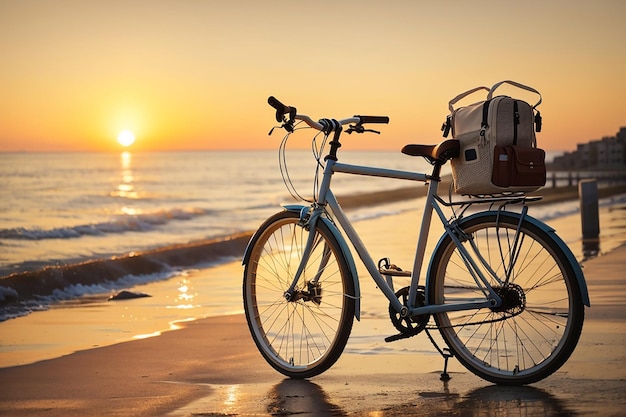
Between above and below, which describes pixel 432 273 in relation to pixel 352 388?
above

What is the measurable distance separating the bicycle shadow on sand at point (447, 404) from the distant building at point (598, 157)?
265ft

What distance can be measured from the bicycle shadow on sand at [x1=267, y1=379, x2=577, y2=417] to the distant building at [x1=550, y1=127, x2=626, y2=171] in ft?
265

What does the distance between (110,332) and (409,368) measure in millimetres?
3028

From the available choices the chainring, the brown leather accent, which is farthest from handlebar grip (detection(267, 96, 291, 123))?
the chainring

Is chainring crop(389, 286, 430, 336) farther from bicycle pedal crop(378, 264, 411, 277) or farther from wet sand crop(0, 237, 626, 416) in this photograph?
wet sand crop(0, 237, 626, 416)

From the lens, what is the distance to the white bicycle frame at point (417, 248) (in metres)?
5.06

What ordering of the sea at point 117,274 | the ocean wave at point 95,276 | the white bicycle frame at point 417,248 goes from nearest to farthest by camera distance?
the white bicycle frame at point 417,248
the sea at point 117,274
the ocean wave at point 95,276

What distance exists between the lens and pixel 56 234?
23.2 metres

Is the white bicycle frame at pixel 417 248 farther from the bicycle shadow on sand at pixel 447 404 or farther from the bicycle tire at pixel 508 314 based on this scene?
the bicycle shadow on sand at pixel 447 404

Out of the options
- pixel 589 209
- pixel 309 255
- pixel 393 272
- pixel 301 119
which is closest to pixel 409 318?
pixel 393 272

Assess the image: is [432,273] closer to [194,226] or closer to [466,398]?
[466,398]

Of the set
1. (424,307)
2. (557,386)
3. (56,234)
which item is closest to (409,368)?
(424,307)

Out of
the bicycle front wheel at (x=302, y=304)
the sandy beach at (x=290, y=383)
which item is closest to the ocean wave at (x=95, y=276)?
the sandy beach at (x=290, y=383)

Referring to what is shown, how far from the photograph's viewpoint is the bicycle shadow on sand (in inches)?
176
